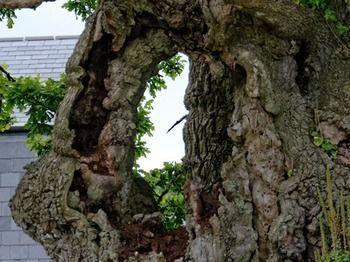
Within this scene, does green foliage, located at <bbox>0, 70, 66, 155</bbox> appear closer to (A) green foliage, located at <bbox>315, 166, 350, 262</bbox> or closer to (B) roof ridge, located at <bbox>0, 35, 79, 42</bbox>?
(A) green foliage, located at <bbox>315, 166, 350, 262</bbox>

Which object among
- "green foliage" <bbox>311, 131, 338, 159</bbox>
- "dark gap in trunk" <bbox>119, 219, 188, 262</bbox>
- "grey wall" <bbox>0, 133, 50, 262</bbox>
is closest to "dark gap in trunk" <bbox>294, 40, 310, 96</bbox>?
"green foliage" <bbox>311, 131, 338, 159</bbox>

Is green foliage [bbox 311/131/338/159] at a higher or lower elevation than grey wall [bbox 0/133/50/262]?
lower

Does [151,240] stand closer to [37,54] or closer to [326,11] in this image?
[326,11]

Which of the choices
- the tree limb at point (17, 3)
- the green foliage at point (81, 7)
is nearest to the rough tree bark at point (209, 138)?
the tree limb at point (17, 3)

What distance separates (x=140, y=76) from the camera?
4570 millimetres

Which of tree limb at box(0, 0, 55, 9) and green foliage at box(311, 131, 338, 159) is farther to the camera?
tree limb at box(0, 0, 55, 9)

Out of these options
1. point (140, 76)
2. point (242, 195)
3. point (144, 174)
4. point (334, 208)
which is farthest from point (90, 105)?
point (144, 174)

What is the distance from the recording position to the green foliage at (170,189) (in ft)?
20.3

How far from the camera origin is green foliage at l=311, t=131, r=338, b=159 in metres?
4.02

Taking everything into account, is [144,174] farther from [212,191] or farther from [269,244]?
[269,244]

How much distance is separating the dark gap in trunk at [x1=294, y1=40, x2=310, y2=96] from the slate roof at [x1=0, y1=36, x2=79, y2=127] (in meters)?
6.22

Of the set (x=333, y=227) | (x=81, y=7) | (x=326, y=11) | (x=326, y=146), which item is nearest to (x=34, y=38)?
(x=81, y=7)

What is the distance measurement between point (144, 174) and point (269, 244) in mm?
2769

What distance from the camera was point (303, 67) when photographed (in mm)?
4348
